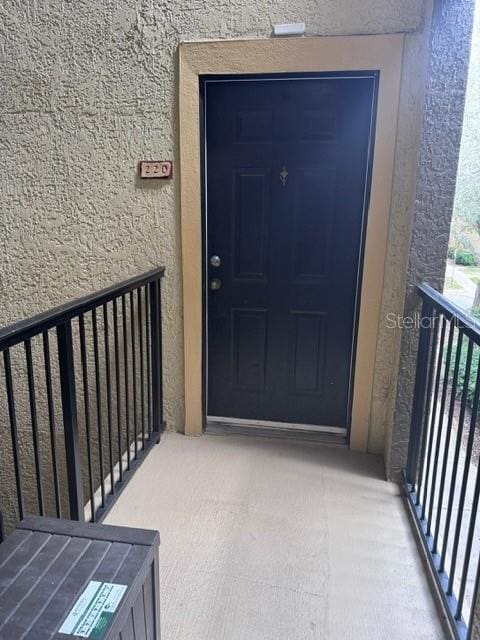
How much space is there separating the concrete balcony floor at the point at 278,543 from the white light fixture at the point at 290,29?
2.16 metres

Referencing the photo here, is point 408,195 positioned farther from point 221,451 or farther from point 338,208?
point 221,451

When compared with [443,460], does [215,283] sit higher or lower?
higher

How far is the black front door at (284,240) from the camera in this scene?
2395mm

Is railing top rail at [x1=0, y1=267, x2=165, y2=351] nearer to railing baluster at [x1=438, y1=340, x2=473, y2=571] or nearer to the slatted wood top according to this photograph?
the slatted wood top

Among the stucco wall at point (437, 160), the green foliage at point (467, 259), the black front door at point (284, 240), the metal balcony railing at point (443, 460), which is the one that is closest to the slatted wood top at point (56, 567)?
the metal balcony railing at point (443, 460)

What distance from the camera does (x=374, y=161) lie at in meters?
2.32

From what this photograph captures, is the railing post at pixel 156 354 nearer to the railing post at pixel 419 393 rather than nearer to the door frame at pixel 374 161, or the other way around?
the door frame at pixel 374 161

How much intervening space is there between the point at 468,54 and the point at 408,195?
2.04 ft

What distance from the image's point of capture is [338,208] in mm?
2469

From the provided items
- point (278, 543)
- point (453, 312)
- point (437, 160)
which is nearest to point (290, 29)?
point (437, 160)

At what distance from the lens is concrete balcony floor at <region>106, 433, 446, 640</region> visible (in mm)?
1512

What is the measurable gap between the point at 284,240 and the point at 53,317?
4.68 ft

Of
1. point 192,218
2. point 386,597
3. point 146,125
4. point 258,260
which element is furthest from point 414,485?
point 146,125

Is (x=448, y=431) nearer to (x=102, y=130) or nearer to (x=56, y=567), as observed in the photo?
(x=56, y=567)
